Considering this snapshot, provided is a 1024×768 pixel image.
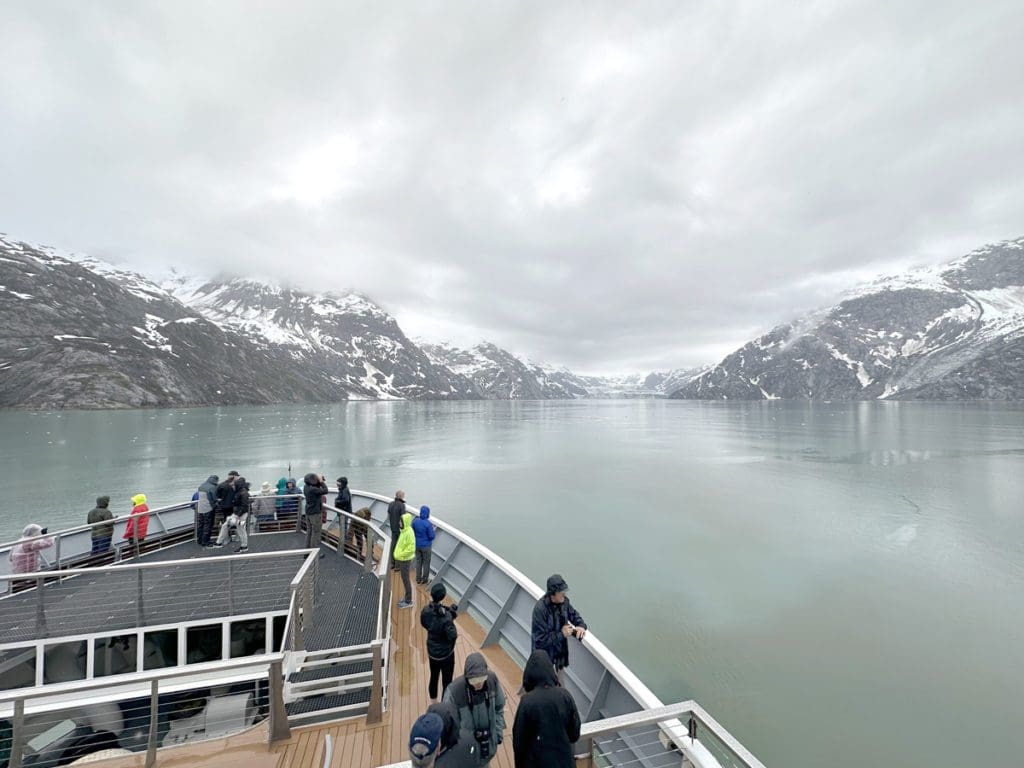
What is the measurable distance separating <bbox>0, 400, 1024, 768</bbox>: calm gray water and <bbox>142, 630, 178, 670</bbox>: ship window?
11.0m

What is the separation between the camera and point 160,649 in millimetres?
8664

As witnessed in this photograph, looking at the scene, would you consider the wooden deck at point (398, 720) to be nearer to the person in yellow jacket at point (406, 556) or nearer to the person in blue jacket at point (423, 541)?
the person in yellow jacket at point (406, 556)

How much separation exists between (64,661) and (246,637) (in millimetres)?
2940

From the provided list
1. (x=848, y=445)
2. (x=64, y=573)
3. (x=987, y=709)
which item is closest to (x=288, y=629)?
(x=64, y=573)

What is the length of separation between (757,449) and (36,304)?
201 meters

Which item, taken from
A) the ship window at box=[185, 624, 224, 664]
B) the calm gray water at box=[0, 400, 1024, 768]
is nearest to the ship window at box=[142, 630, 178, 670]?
the ship window at box=[185, 624, 224, 664]

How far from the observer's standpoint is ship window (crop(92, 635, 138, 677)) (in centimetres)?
822

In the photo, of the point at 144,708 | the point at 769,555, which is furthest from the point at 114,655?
the point at 769,555

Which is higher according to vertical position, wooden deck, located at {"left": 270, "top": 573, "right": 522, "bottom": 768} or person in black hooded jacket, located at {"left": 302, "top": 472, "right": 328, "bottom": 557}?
person in black hooded jacket, located at {"left": 302, "top": 472, "right": 328, "bottom": 557}

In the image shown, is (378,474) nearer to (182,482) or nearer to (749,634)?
(182,482)

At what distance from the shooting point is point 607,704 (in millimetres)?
6395

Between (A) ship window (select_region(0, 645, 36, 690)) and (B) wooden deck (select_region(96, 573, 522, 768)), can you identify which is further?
(A) ship window (select_region(0, 645, 36, 690))

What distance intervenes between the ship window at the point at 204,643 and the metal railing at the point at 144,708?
0.71 metres

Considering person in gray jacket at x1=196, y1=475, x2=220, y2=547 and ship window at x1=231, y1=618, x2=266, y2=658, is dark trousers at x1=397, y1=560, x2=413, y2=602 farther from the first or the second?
person in gray jacket at x1=196, y1=475, x2=220, y2=547
